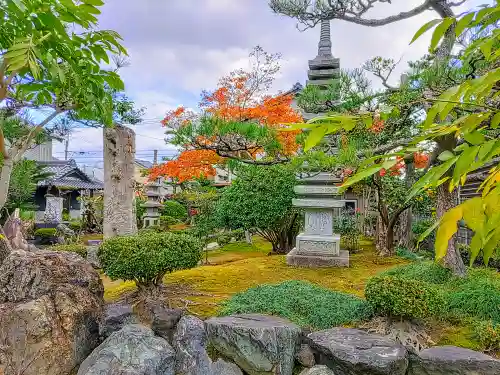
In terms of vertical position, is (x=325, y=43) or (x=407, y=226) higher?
(x=325, y=43)

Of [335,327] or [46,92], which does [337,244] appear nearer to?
[335,327]

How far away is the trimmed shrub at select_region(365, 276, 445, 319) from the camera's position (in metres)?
3.46

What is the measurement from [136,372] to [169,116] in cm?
938

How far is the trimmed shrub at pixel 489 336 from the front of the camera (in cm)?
341

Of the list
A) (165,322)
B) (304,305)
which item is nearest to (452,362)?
(304,305)

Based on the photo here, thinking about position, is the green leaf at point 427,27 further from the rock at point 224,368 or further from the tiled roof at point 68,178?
the tiled roof at point 68,178

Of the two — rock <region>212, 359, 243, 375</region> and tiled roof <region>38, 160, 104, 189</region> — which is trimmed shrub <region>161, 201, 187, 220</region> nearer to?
tiled roof <region>38, 160, 104, 189</region>

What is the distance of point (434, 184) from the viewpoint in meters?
0.78

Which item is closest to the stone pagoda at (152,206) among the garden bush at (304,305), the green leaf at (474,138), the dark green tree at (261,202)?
the dark green tree at (261,202)

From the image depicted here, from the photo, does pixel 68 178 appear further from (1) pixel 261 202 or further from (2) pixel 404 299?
(2) pixel 404 299

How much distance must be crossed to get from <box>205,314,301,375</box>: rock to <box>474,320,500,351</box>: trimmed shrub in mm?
1734

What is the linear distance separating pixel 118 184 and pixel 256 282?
2646 millimetres

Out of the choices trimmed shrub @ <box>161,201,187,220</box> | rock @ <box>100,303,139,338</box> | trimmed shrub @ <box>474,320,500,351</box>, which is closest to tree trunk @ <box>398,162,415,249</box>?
trimmed shrub @ <box>474,320,500,351</box>

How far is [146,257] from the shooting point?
3.90 meters
